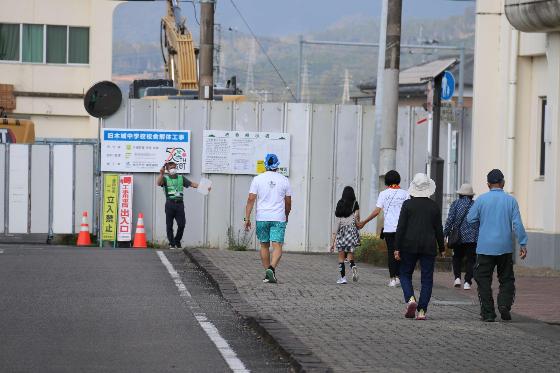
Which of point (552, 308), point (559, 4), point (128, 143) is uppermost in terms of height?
point (559, 4)

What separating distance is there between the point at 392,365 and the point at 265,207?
828 cm

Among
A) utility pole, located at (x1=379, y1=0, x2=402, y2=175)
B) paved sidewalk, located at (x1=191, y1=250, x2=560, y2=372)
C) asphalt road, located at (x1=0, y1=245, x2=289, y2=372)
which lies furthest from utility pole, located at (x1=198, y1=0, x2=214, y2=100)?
paved sidewalk, located at (x1=191, y1=250, x2=560, y2=372)

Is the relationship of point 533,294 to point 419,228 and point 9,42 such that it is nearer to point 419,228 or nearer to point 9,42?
point 419,228

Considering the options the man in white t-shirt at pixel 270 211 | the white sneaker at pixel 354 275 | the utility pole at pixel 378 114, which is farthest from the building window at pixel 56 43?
the man in white t-shirt at pixel 270 211

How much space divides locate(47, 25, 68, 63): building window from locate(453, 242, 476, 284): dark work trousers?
1683 inches

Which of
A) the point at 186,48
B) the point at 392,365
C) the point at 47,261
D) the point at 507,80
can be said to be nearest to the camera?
the point at 392,365

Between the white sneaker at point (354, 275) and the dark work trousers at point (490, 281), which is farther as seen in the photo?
the white sneaker at point (354, 275)

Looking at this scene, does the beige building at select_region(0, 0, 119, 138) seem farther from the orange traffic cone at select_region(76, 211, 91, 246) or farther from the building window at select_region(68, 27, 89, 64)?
the orange traffic cone at select_region(76, 211, 91, 246)

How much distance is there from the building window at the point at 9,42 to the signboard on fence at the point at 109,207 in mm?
33703

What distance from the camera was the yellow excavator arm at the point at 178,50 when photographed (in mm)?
45375

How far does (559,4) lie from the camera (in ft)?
77.2

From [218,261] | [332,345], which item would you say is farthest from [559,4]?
[332,345]

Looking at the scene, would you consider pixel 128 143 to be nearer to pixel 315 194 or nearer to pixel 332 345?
pixel 315 194

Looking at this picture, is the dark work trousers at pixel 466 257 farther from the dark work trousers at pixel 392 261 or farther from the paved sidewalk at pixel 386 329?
the dark work trousers at pixel 392 261
